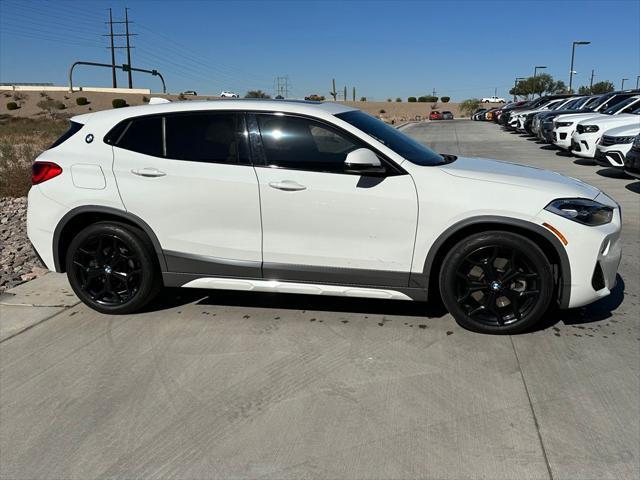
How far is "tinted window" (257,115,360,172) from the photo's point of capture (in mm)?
3893

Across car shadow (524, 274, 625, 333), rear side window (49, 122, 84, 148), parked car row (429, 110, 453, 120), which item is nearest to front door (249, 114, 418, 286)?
car shadow (524, 274, 625, 333)

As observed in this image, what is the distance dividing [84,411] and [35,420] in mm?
259

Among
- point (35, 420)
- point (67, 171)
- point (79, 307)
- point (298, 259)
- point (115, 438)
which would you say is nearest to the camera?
point (115, 438)

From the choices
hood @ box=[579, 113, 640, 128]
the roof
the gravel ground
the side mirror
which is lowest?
the gravel ground

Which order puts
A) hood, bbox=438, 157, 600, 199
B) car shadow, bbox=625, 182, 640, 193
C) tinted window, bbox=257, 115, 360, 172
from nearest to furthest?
hood, bbox=438, 157, 600, 199, tinted window, bbox=257, 115, 360, 172, car shadow, bbox=625, 182, 640, 193

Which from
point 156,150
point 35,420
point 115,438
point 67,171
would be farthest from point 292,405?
point 67,171

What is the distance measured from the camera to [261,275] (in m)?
4.07

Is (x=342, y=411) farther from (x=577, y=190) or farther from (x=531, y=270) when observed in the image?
(x=577, y=190)

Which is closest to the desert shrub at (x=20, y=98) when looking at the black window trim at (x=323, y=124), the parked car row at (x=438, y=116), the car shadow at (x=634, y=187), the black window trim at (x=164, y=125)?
the parked car row at (x=438, y=116)

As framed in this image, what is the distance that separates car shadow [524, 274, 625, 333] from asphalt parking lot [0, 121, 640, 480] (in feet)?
0.07

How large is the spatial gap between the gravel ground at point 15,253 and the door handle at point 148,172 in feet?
7.28

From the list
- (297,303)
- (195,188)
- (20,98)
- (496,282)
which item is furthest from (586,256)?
(20,98)

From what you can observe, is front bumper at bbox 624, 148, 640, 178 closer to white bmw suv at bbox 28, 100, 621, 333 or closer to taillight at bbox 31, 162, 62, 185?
white bmw suv at bbox 28, 100, 621, 333

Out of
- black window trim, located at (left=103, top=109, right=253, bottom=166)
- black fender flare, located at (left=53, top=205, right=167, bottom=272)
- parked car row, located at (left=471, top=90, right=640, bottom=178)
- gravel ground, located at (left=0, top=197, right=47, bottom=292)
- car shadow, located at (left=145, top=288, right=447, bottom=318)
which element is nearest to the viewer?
black window trim, located at (left=103, top=109, right=253, bottom=166)
